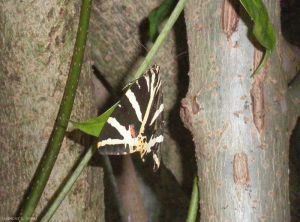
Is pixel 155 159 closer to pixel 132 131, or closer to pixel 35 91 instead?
pixel 132 131

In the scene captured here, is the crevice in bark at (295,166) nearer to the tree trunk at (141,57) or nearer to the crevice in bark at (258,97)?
the tree trunk at (141,57)

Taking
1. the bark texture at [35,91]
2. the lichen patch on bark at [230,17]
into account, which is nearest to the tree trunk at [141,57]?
the bark texture at [35,91]

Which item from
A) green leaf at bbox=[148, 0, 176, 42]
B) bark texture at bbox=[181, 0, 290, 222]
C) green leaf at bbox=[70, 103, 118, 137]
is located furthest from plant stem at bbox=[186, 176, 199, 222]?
green leaf at bbox=[148, 0, 176, 42]

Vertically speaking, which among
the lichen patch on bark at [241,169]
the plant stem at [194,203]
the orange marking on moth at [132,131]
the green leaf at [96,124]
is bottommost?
the plant stem at [194,203]

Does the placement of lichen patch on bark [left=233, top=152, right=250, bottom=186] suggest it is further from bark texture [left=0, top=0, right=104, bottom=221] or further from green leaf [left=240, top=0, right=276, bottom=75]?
bark texture [left=0, top=0, right=104, bottom=221]

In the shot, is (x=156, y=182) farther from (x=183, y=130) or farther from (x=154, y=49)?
(x=154, y=49)

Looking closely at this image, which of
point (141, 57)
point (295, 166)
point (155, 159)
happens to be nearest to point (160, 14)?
point (141, 57)

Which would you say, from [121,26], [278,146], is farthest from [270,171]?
[121,26]
